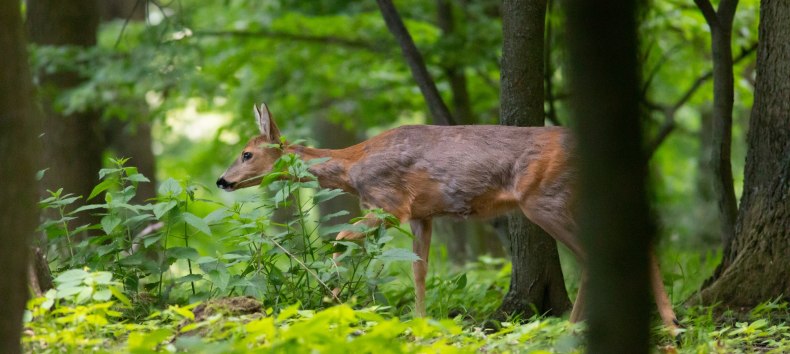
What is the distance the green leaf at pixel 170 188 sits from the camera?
588 centimetres

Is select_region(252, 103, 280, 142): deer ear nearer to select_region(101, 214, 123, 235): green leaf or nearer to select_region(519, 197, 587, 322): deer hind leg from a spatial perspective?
select_region(101, 214, 123, 235): green leaf

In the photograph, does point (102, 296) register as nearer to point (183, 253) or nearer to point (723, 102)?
point (183, 253)

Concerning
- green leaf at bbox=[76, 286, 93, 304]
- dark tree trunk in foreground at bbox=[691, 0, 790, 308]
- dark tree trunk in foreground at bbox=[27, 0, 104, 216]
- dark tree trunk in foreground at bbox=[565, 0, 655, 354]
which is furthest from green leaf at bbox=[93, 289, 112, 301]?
dark tree trunk in foreground at bbox=[27, 0, 104, 216]

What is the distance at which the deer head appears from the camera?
27.5 feet

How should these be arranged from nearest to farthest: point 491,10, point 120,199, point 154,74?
1. point 120,199
2. point 154,74
3. point 491,10

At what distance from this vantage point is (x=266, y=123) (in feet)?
27.1

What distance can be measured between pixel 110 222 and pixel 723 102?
184 inches

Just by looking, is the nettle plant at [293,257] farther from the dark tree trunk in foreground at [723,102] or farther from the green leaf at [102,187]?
the dark tree trunk in foreground at [723,102]

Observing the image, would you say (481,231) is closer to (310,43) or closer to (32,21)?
(310,43)

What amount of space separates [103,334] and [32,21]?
24.6 feet

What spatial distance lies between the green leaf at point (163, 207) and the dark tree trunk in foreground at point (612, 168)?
3396 millimetres

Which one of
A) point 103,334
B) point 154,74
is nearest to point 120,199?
point 103,334

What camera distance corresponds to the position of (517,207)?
714 cm

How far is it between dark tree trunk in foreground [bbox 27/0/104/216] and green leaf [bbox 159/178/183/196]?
4.92 metres
